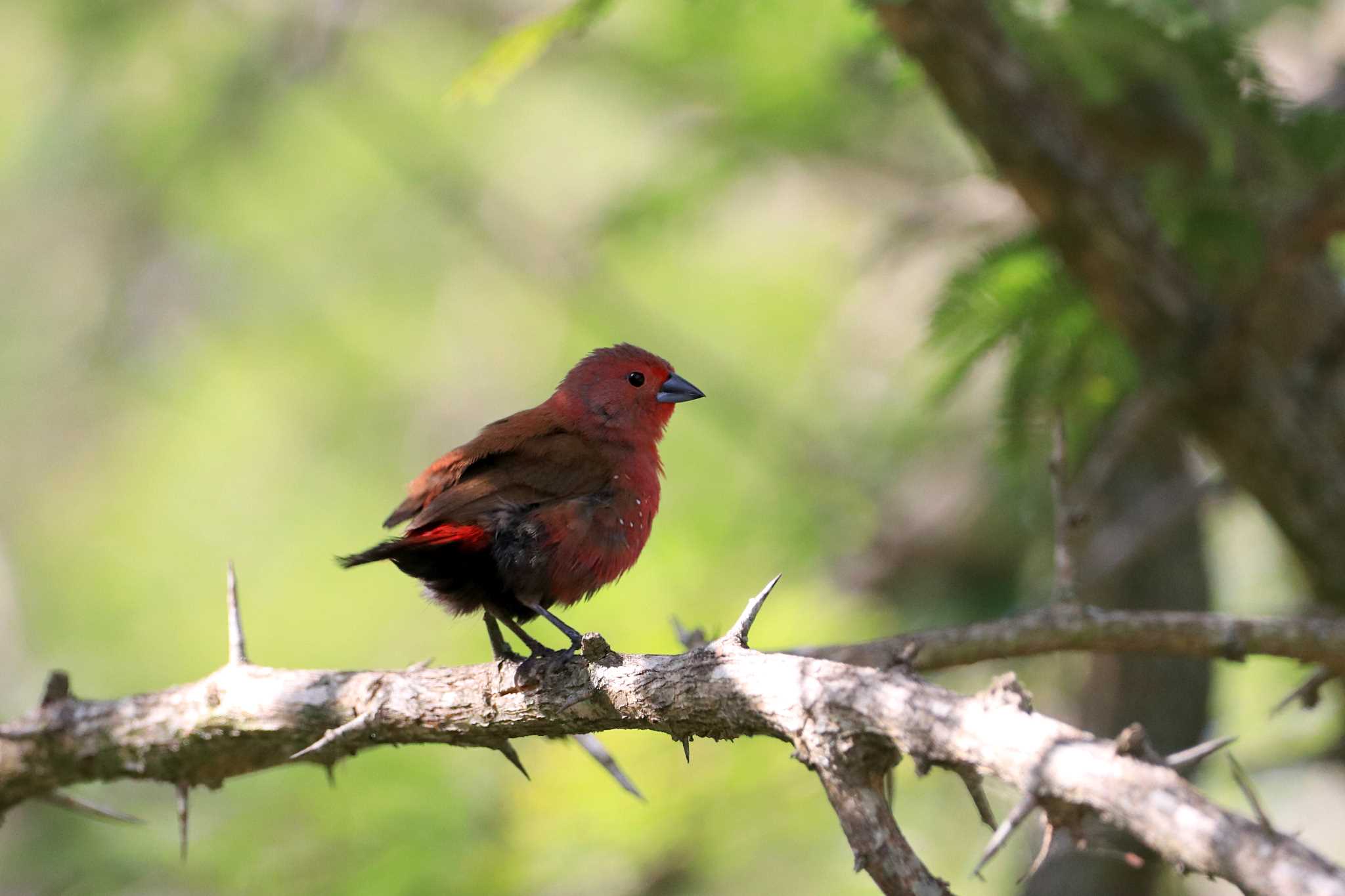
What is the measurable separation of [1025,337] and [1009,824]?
8.46 ft

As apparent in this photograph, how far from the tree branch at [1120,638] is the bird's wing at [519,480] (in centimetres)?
85

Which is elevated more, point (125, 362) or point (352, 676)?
point (125, 362)

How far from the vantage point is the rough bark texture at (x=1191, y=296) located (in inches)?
154

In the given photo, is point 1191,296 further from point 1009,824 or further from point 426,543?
point 1009,824

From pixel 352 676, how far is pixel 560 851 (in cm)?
201

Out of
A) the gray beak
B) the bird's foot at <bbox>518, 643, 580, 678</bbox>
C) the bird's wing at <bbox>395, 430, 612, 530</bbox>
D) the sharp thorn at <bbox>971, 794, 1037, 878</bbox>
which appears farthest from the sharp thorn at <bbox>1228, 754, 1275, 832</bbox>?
the gray beak

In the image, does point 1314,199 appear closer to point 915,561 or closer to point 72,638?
point 915,561

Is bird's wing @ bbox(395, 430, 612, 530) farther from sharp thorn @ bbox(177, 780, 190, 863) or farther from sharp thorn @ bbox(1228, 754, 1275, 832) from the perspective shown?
sharp thorn @ bbox(1228, 754, 1275, 832)

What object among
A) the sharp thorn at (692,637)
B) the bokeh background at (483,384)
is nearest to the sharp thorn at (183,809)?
the bokeh background at (483,384)

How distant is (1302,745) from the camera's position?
5.99m

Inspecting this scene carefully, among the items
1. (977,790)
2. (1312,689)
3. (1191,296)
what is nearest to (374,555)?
(977,790)

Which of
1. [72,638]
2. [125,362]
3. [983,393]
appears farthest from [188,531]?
[983,393]

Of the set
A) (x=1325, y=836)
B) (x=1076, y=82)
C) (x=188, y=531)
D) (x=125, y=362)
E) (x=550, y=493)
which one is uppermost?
(x=125, y=362)

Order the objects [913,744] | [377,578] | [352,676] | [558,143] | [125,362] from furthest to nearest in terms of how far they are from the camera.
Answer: [558,143], [377,578], [125,362], [352,676], [913,744]
